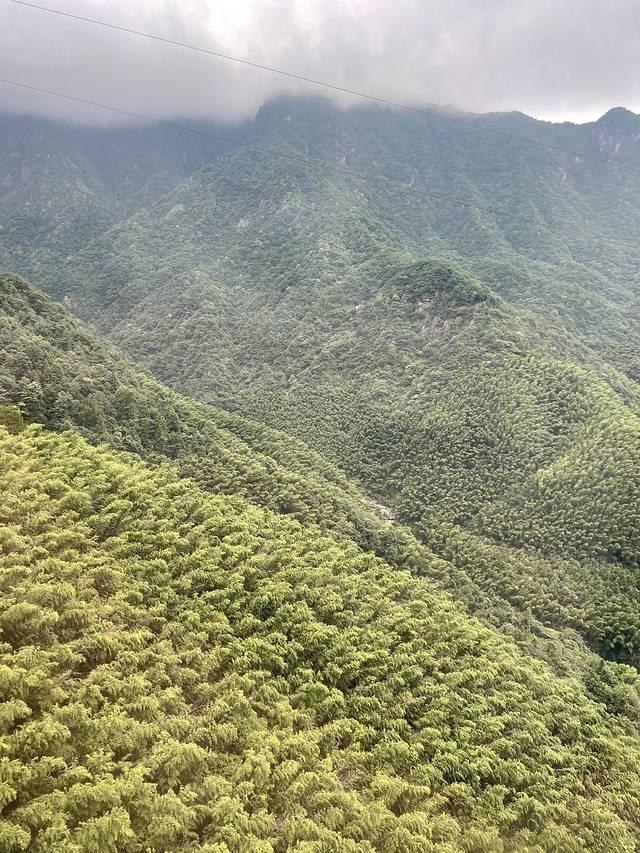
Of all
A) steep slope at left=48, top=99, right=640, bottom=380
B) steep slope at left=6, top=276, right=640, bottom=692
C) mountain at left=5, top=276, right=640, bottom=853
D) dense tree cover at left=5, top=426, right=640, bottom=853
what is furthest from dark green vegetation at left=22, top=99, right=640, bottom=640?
dense tree cover at left=5, top=426, right=640, bottom=853

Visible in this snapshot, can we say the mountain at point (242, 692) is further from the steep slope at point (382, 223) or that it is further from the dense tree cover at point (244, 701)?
the steep slope at point (382, 223)

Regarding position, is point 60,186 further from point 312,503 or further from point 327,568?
point 327,568

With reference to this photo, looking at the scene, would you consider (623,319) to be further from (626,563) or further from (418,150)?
(418,150)

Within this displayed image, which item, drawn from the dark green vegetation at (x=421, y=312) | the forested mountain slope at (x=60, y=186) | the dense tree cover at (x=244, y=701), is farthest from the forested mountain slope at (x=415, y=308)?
the dense tree cover at (x=244, y=701)

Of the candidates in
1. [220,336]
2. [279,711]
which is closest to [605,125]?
[220,336]

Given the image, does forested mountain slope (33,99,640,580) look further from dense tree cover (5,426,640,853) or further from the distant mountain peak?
dense tree cover (5,426,640,853)

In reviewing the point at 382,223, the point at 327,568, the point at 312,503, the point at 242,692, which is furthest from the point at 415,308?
the point at 242,692
